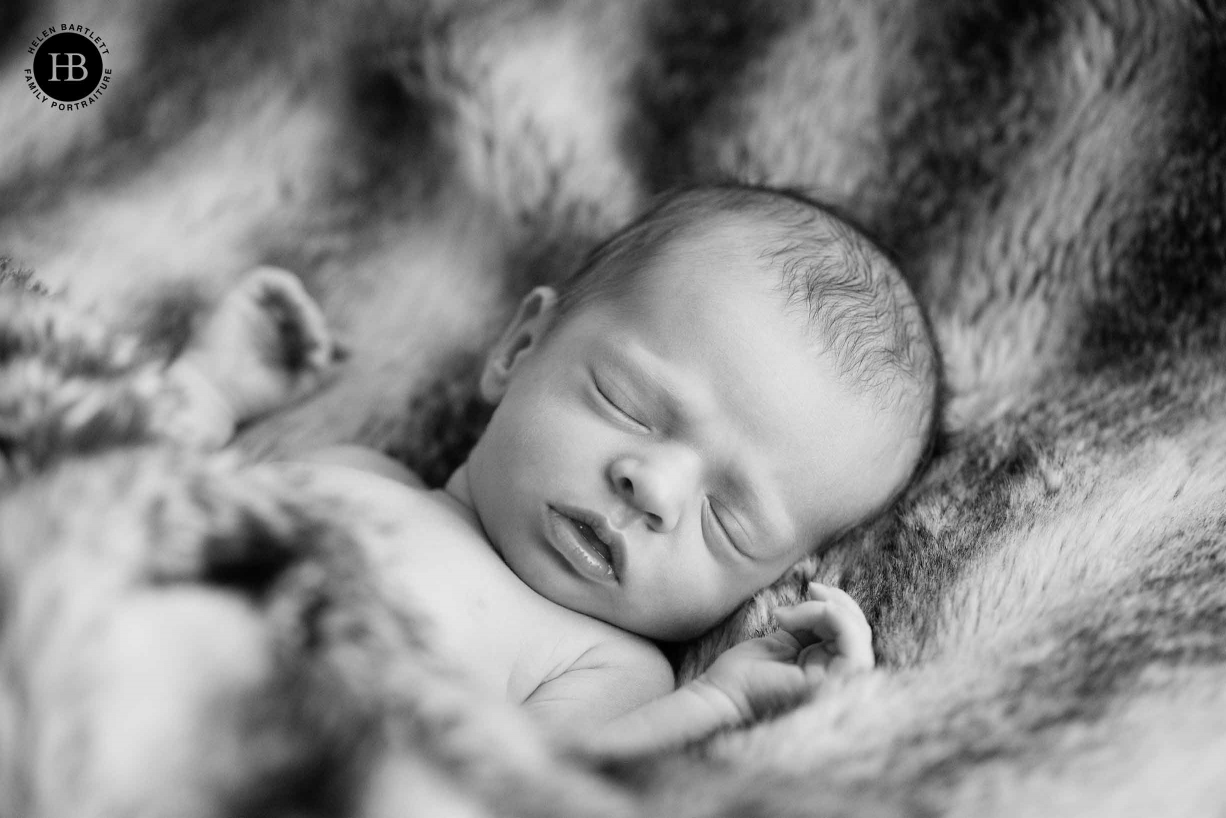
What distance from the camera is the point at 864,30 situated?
Answer: 4.06ft

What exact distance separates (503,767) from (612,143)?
891 mm

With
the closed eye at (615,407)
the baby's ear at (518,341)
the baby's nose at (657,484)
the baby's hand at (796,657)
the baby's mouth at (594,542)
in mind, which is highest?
the baby's ear at (518,341)

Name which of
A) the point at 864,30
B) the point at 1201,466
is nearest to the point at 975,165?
the point at 864,30

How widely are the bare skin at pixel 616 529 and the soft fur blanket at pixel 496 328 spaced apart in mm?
58

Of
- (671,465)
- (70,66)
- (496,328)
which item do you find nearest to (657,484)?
(671,465)

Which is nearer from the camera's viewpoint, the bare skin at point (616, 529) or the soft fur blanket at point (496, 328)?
the soft fur blanket at point (496, 328)

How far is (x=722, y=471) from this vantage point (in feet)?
3.31

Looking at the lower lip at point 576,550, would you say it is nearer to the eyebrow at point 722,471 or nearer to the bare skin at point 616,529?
the bare skin at point 616,529

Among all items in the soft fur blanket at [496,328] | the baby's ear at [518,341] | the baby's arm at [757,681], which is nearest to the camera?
the soft fur blanket at [496,328]

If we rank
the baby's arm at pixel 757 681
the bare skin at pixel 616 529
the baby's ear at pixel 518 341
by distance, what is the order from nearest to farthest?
the baby's arm at pixel 757 681 → the bare skin at pixel 616 529 → the baby's ear at pixel 518 341

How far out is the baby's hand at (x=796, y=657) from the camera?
846 millimetres

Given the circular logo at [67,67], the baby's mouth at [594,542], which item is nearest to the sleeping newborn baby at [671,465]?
the baby's mouth at [594,542]

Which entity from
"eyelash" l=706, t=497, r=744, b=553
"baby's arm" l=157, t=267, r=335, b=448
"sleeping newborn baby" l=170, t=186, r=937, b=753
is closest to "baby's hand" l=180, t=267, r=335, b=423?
"baby's arm" l=157, t=267, r=335, b=448

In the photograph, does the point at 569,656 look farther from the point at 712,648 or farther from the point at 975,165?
the point at 975,165
